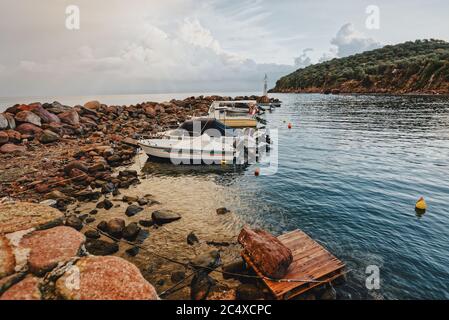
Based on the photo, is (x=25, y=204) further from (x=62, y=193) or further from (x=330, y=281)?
(x=330, y=281)

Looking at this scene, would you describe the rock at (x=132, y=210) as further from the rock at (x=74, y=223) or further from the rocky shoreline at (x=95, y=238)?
the rock at (x=74, y=223)

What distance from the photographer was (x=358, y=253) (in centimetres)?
910

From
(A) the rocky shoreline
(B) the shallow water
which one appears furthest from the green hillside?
(A) the rocky shoreline

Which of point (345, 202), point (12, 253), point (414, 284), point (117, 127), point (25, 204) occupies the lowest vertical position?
point (414, 284)

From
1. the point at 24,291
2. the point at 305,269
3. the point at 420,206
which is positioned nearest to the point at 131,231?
the point at 24,291

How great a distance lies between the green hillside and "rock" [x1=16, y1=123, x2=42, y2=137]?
98917 millimetres

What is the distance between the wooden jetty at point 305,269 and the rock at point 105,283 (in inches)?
134

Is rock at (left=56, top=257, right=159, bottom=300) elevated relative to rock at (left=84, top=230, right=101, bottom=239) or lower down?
elevated

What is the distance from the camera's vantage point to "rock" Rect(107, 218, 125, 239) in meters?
9.96

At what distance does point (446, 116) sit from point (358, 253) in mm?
43462

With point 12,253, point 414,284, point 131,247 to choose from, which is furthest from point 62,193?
point 414,284

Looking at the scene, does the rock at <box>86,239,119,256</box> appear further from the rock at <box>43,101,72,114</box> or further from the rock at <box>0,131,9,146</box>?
the rock at <box>43,101,72,114</box>

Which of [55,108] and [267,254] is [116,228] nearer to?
[267,254]

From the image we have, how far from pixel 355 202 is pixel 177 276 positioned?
10.4 metres
